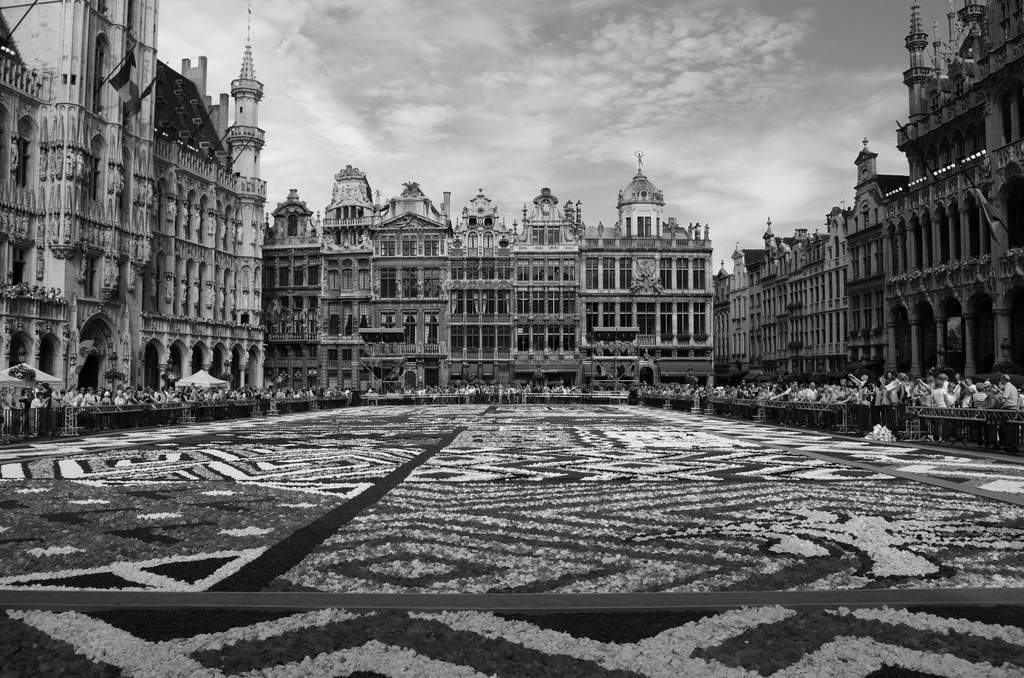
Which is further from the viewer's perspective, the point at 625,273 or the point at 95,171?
the point at 625,273

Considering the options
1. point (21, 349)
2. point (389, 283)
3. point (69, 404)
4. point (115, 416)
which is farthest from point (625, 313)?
point (69, 404)

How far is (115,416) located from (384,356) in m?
42.2

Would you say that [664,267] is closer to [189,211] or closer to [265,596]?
[189,211]

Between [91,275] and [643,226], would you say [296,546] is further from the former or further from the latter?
[643,226]

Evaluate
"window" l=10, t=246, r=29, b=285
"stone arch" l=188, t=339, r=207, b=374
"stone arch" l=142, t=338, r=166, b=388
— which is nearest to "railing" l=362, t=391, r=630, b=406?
"stone arch" l=188, t=339, r=207, b=374

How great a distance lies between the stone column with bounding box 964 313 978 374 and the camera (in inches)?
1359

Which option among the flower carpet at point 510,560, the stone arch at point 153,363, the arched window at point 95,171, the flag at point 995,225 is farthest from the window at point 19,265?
the flag at point 995,225

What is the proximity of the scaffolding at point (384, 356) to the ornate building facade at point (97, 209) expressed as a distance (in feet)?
50.8

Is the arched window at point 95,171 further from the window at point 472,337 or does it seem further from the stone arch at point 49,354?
the window at point 472,337

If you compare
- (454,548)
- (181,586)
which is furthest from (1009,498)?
(181,586)

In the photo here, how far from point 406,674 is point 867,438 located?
1850cm

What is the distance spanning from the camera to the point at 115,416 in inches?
982

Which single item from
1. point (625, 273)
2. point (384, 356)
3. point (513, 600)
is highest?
A: point (625, 273)

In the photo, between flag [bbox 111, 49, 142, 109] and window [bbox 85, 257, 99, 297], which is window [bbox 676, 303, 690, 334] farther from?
flag [bbox 111, 49, 142, 109]
